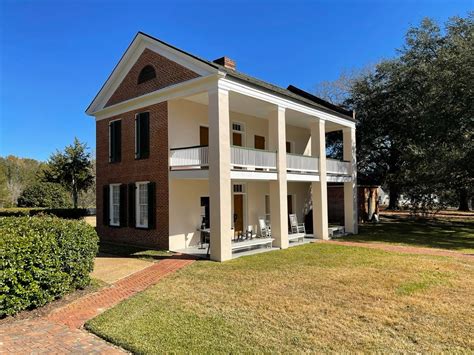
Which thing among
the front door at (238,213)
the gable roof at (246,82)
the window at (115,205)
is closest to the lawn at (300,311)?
the front door at (238,213)

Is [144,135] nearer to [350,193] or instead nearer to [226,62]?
[226,62]

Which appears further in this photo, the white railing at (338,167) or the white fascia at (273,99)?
the white railing at (338,167)

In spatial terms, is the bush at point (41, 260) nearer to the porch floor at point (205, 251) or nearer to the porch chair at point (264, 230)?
the porch floor at point (205, 251)

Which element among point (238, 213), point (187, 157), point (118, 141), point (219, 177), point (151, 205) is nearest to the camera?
Result: point (219, 177)

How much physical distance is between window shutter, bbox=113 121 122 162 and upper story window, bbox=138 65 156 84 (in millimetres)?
2351

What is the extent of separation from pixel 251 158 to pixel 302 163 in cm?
350

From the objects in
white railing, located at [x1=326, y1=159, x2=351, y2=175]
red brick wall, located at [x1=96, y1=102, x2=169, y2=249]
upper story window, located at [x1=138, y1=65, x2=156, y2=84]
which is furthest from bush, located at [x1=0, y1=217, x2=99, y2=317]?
white railing, located at [x1=326, y1=159, x2=351, y2=175]

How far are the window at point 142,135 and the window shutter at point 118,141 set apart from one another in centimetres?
135

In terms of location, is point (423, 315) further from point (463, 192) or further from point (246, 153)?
point (463, 192)

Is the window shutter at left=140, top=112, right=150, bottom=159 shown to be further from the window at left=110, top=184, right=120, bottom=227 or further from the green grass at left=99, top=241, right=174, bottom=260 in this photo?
the green grass at left=99, top=241, right=174, bottom=260

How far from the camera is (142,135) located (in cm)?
1421

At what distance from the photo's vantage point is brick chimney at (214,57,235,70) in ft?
49.8

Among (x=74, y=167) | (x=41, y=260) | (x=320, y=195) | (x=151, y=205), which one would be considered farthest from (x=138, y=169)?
(x=74, y=167)

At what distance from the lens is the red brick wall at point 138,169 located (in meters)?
13.2
